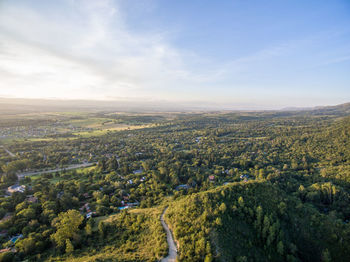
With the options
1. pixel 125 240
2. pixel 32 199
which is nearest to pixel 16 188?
pixel 32 199

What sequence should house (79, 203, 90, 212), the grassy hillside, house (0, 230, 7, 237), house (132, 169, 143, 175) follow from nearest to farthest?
the grassy hillside < house (0, 230, 7, 237) < house (79, 203, 90, 212) < house (132, 169, 143, 175)

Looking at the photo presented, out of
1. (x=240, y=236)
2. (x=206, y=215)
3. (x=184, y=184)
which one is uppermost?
(x=206, y=215)

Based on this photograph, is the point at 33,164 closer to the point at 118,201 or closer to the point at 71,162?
the point at 71,162

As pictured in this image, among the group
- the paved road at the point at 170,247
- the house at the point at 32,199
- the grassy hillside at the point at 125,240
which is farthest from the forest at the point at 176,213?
the paved road at the point at 170,247

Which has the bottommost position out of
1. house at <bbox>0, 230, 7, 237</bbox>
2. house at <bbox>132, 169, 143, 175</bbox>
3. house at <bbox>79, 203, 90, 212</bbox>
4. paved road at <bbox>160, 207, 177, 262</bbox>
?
house at <bbox>79, 203, 90, 212</bbox>

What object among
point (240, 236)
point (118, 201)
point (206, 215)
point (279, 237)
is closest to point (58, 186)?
point (118, 201)

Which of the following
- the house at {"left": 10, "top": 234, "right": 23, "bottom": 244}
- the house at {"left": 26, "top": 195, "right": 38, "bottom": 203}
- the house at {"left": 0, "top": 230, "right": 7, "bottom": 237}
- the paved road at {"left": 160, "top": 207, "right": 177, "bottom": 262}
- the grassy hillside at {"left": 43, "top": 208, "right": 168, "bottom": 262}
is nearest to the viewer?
the paved road at {"left": 160, "top": 207, "right": 177, "bottom": 262}

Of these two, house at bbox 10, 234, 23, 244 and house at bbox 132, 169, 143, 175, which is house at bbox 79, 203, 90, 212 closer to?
house at bbox 10, 234, 23, 244

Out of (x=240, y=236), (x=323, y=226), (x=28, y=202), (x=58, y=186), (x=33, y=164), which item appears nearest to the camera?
(x=240, y=236)

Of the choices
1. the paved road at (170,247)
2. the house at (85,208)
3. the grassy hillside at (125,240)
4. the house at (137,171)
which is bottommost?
the house at (85,208)

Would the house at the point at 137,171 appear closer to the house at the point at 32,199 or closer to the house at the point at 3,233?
the house at the point at 32,199

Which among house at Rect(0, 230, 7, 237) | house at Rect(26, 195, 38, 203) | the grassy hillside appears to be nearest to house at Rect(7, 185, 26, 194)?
house at Rect(26, 195, 38, 203)
